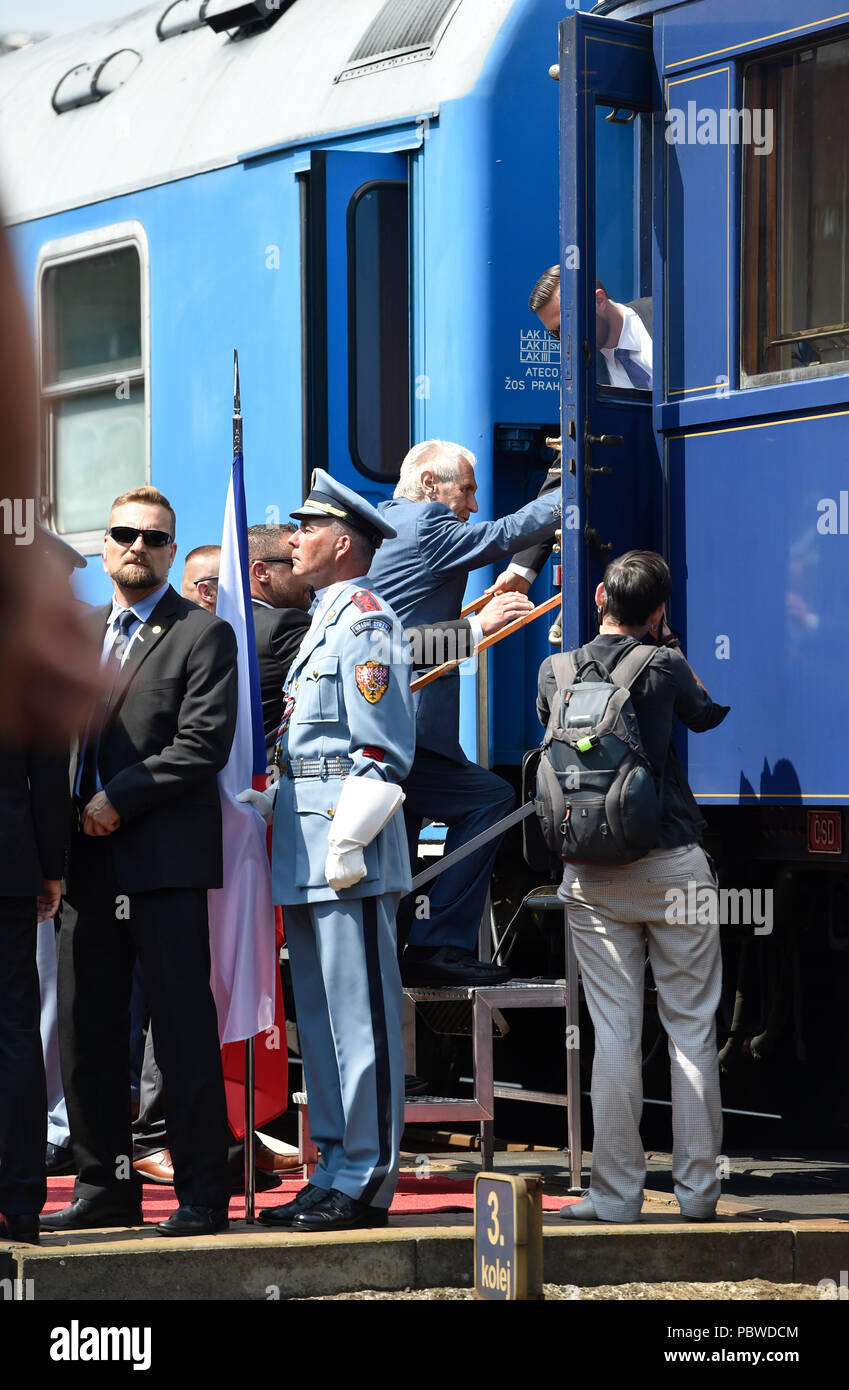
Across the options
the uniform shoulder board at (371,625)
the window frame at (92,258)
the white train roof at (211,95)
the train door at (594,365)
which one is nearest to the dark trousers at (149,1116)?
the uniform shoulder board at (371,625)

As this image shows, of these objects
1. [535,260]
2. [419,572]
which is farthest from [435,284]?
[419,572]

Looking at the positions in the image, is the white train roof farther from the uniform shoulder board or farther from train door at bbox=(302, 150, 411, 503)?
the uniform shoulder board

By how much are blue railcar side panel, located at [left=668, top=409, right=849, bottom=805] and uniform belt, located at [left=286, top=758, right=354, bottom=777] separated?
111cm

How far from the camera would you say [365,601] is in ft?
16.7

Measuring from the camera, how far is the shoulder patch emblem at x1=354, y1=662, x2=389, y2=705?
4953 millimetres

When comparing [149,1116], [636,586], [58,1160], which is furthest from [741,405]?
[58,1160]

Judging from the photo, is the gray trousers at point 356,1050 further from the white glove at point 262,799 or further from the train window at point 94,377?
the train window at point 94,377

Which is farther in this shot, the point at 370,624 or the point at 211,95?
the point at 211,95

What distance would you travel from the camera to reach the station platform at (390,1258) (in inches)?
169

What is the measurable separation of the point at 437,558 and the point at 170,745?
4.16 feet

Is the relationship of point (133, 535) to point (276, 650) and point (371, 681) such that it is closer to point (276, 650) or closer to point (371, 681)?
point (371, 681)

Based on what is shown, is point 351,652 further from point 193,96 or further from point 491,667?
point 193,96

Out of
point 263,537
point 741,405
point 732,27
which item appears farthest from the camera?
point 263,537
